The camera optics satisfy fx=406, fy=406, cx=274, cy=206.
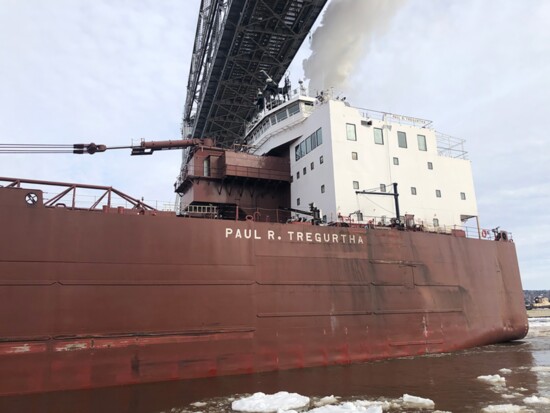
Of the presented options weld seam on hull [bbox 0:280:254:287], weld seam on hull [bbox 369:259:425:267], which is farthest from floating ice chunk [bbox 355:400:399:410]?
weld seam on hull [bbox 369:259:425:267]

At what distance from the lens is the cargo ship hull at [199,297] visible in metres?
10.2

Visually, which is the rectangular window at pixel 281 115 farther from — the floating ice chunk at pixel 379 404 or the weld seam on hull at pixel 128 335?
the floating ice chunk at pixel 379 404

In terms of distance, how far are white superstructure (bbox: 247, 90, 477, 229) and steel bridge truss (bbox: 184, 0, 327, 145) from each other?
5751mm

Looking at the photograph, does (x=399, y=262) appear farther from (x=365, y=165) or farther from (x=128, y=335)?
(x=128, y=335)

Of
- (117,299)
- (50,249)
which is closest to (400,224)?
(117,299)

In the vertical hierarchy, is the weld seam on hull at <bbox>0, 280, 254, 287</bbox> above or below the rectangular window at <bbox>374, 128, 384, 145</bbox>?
below

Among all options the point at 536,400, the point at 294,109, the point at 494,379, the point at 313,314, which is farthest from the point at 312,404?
the point at 294,109

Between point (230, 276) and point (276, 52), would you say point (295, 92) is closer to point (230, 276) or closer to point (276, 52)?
point (276, 52)

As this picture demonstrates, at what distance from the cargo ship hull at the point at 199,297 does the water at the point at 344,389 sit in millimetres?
542

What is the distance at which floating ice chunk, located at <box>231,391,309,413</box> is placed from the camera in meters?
8.52

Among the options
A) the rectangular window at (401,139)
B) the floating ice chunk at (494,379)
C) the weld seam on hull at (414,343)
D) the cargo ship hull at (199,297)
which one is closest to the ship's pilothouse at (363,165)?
the rectangular window at (401,139)

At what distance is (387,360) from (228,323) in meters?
5.79

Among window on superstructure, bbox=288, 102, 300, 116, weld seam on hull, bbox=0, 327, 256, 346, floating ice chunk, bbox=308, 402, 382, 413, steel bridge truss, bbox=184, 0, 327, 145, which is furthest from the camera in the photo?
steel bridge truss, bbox=184, 0, 327, 145

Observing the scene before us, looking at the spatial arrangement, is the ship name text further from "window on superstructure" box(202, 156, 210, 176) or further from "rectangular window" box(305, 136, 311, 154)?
"window on superstructure" box(202, 156, 210, 176)
